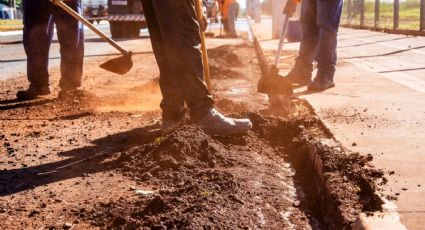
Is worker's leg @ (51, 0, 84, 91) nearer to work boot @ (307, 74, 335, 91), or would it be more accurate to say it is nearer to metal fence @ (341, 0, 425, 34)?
work boot @ (307, 74, 335, 91)

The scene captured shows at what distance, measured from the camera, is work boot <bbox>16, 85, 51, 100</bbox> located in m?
5.66

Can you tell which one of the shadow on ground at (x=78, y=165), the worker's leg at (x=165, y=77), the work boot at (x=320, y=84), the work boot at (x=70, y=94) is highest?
the worker's leg at (x=165, y=77)

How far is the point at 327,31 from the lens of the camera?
221 inches

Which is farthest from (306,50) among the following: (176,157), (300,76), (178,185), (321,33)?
(178,185)

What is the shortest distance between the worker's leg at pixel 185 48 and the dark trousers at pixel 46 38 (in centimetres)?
234

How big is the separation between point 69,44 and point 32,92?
0.60 m

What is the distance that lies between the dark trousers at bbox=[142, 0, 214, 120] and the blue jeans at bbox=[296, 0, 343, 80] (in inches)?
87.6

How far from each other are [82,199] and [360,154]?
1477 millimetres

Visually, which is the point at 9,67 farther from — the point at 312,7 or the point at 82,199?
the point at 82,199

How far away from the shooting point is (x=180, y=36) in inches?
141

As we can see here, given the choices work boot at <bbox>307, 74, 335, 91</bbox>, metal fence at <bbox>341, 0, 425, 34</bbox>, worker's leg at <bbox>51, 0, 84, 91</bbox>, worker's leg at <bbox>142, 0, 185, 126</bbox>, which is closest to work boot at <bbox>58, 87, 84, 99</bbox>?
worker's leg at <bbox>51, 0, 84, 91</bbox>

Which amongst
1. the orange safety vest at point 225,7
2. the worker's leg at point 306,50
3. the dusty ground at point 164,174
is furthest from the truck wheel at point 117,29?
Result: the dusty ground at point 164,174

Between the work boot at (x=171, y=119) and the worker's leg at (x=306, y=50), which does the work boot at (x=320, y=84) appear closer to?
the worker's leg at (x=306, y=50)

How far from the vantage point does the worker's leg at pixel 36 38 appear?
5.71m
